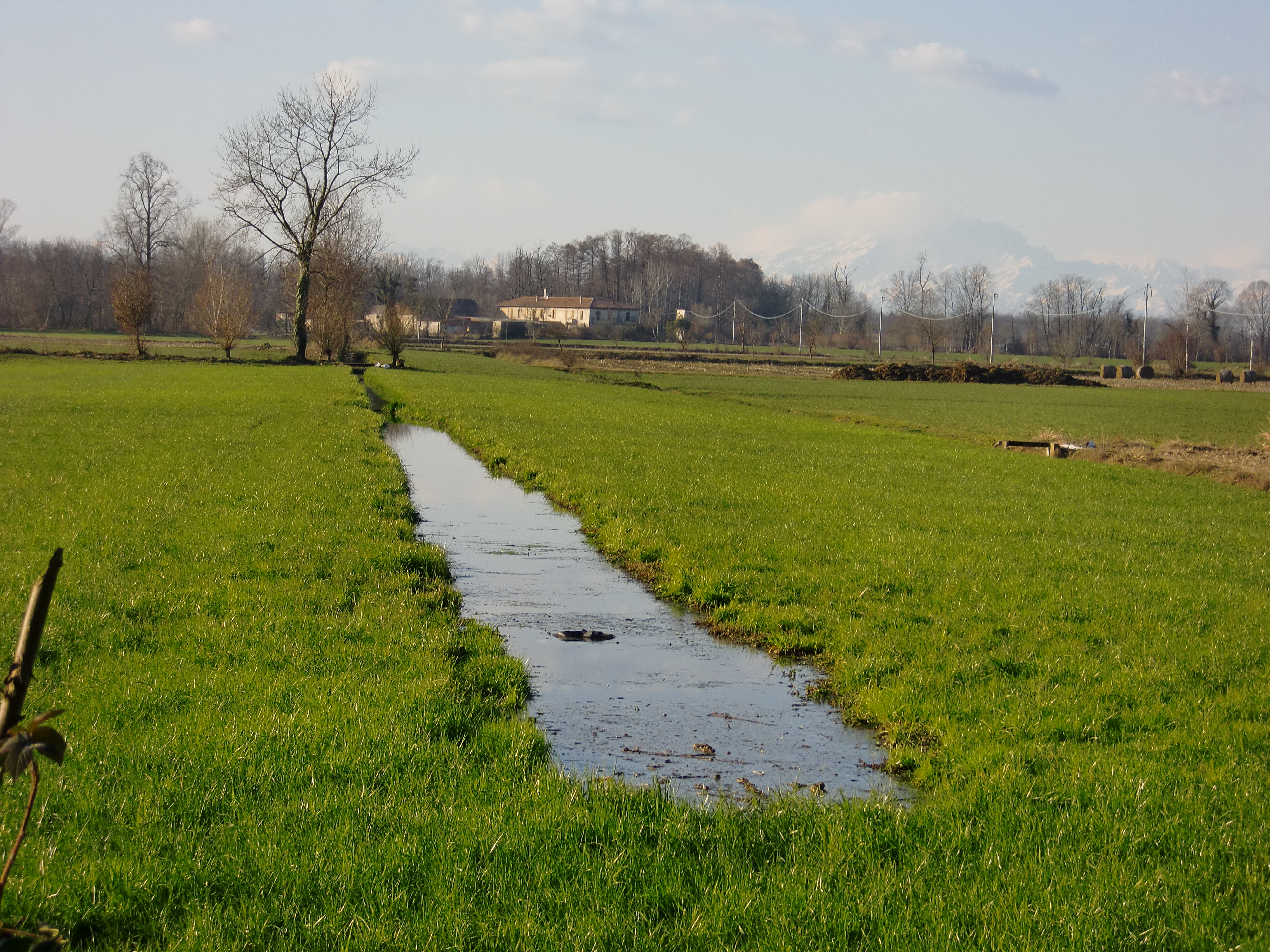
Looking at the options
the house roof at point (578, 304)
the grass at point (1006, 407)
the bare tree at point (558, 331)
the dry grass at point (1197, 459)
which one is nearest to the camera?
the dry grass at point (1197, 459)

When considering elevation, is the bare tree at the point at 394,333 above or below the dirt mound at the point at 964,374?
above

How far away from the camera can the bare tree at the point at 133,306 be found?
233 feet

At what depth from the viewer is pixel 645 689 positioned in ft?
29.7

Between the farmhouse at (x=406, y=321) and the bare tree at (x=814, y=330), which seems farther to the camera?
the bare tree at (x=814, y=330)

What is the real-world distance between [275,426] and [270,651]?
20.8m

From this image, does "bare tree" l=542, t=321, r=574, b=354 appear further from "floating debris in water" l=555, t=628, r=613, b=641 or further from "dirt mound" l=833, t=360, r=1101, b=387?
"floating debris in water" l=555, t=628, r=613, b=641

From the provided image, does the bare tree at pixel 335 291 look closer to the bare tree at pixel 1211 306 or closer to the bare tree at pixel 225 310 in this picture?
the bare tree at pixel 225 310

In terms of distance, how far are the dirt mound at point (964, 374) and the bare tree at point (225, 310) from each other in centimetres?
5267

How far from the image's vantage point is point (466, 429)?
3072 cm

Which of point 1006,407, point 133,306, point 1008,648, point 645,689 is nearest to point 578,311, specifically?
point 133,306

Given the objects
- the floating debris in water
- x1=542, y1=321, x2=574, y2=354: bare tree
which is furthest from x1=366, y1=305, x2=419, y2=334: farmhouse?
the floating debris in water

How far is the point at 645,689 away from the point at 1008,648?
3.54 meters

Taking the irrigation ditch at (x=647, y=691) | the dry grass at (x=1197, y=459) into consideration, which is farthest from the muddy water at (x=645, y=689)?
the dry grass at (x=1197, y=459)

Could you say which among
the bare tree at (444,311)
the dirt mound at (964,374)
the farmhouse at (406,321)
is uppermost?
the bare tree at (444,311)
